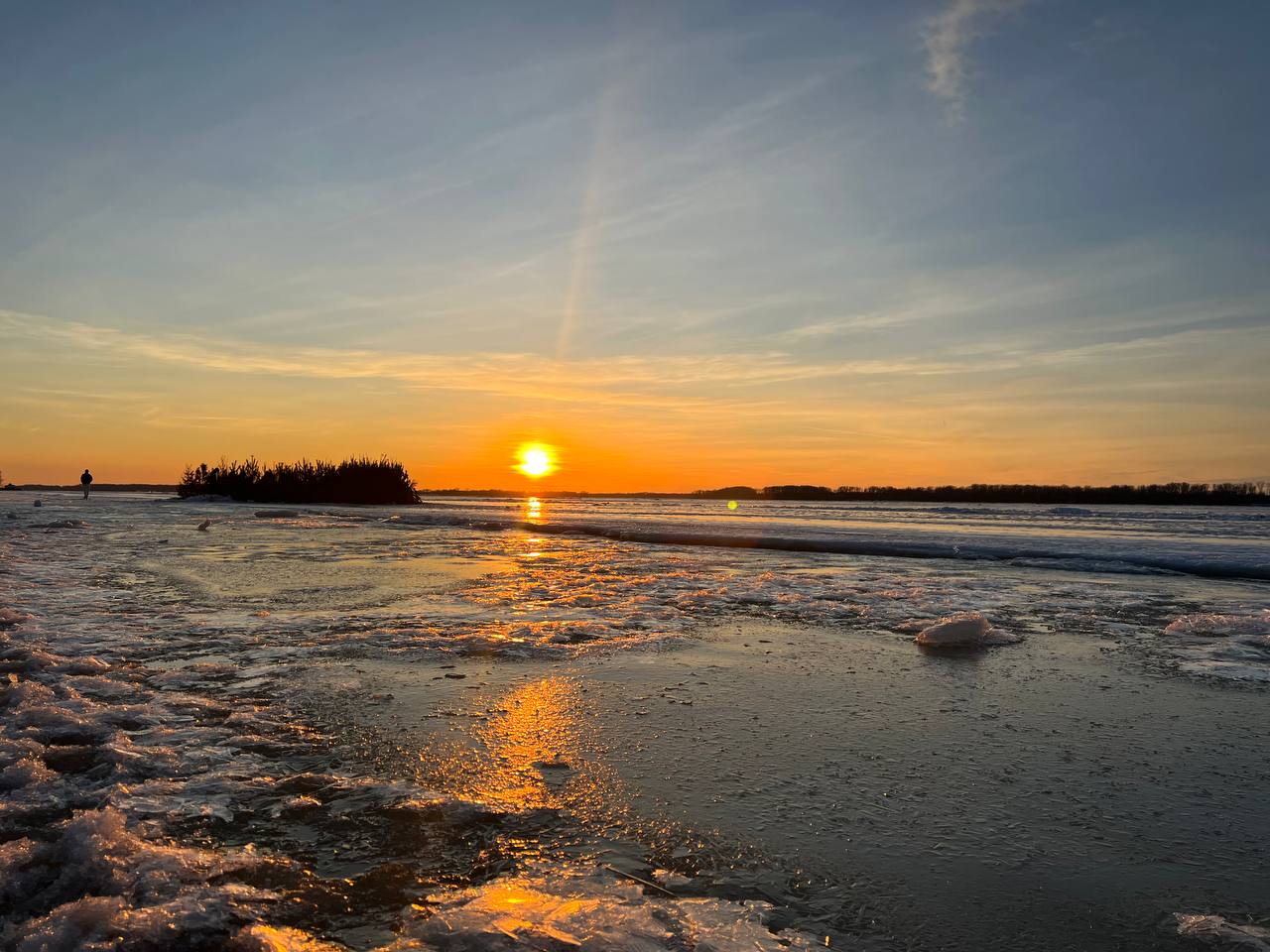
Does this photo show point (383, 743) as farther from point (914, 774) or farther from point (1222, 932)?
point (1222, 932)

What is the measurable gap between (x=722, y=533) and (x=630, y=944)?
19070 millimetres

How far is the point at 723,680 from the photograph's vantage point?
5.22 m

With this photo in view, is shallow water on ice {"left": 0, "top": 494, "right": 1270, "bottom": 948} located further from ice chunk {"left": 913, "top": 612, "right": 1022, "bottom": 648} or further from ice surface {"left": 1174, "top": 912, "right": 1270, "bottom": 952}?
ice surface {"left": 1174, "top": 912, "right": 1270, "bottom": 952}

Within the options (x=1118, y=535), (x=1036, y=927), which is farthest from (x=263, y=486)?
(x=1036, y=927)

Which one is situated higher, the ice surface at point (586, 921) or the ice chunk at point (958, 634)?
the ice chunk at point (958, 634)

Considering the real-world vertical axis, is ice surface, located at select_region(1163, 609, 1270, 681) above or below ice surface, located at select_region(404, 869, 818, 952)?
above

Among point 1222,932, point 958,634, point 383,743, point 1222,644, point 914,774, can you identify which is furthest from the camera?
point 1222,644

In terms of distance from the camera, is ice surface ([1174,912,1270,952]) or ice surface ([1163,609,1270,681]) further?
ice surface ([1163,609,1270,681])

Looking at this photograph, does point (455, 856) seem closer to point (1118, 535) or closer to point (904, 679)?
point (904, 679)

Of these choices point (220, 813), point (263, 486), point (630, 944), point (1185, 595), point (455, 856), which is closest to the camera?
point (630, 944)

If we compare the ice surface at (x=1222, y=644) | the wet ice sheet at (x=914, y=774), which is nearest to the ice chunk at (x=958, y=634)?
the wet ice sheet at (x=914, y=774)

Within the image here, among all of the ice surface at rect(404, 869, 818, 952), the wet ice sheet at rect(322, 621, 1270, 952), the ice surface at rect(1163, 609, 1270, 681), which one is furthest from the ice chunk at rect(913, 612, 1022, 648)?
the ice surface at rect(404, 869, 818, 952)

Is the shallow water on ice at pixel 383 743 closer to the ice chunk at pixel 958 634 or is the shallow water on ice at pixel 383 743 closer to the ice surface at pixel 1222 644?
the ice surface at pixel 1222 644

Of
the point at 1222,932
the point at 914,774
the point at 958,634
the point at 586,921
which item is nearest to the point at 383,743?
the point at 586,921
